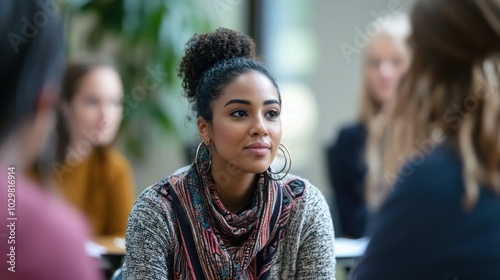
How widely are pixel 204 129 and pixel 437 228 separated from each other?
2.49 feet

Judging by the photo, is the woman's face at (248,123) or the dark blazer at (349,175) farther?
the dark blazer at (349,175)

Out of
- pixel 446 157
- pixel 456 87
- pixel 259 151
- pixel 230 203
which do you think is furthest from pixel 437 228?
pixel 230 203

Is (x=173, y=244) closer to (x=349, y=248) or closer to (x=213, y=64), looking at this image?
(x=213, y=64)

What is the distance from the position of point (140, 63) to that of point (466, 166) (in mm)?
3171

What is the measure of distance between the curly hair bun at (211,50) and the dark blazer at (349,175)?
55.8 inches

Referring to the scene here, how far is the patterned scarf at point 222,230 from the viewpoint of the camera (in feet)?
5.85

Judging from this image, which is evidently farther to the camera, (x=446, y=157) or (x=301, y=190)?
(x=301, y=190)

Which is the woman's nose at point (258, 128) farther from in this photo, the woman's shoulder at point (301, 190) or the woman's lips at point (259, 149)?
the woman's shoulder at point (301, 190)

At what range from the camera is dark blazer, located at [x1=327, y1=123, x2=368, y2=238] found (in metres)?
3.19

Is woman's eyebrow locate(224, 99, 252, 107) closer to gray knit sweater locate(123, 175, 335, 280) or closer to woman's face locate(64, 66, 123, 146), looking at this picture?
gray knit sweater locate(123, 175, 335, 280)

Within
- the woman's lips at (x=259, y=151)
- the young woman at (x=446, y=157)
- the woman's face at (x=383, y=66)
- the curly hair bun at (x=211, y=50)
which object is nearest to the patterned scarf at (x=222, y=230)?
the woman's lips at (x=259, y=151)

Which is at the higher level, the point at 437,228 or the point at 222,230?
the point at 222,230

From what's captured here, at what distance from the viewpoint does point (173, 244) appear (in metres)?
1.81

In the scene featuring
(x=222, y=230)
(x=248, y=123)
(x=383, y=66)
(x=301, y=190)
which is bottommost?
(x=222, y=230)
